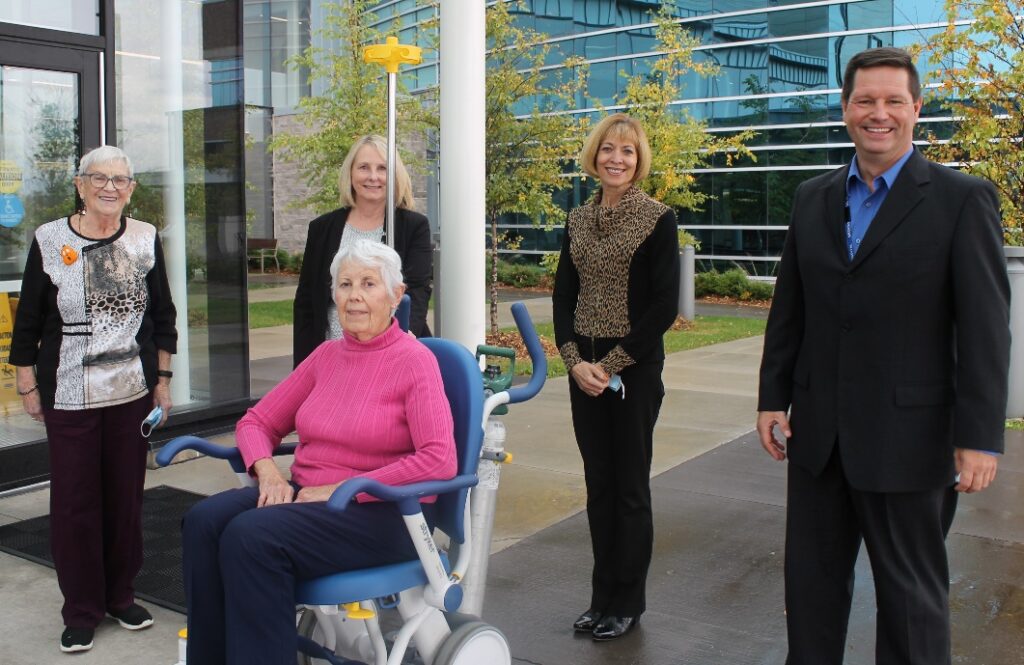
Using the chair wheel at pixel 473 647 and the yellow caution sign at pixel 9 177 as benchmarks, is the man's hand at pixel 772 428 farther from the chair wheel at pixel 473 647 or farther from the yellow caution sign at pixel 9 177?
the yellow caution sign at pixel 9 177

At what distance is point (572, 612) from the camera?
4246mm

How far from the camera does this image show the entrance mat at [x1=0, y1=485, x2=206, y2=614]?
4516mm

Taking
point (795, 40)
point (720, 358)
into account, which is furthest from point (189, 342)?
point (795, 40)

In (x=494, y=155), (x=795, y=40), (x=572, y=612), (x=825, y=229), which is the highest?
(x=795, y=40)

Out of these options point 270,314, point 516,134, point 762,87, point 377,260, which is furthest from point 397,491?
point 762,87

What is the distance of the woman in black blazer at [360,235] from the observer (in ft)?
14.5

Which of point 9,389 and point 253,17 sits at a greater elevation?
point 253,17

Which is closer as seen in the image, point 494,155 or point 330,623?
point 330,623

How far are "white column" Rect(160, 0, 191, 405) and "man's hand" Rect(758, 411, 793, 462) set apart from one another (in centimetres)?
542

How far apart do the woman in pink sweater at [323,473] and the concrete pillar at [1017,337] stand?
656 centimetres

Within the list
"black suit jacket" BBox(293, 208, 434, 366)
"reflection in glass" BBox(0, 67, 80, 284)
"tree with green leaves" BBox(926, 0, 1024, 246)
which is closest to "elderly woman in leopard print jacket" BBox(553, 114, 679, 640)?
"black suit jacket" BBox(293, 208, 434, 366)

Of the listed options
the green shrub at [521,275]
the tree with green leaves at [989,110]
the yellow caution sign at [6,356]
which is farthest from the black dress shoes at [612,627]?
the green shrub at [521,275]

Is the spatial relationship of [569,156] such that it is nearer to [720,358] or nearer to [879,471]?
[720,358]

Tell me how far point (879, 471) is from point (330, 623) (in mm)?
1657
